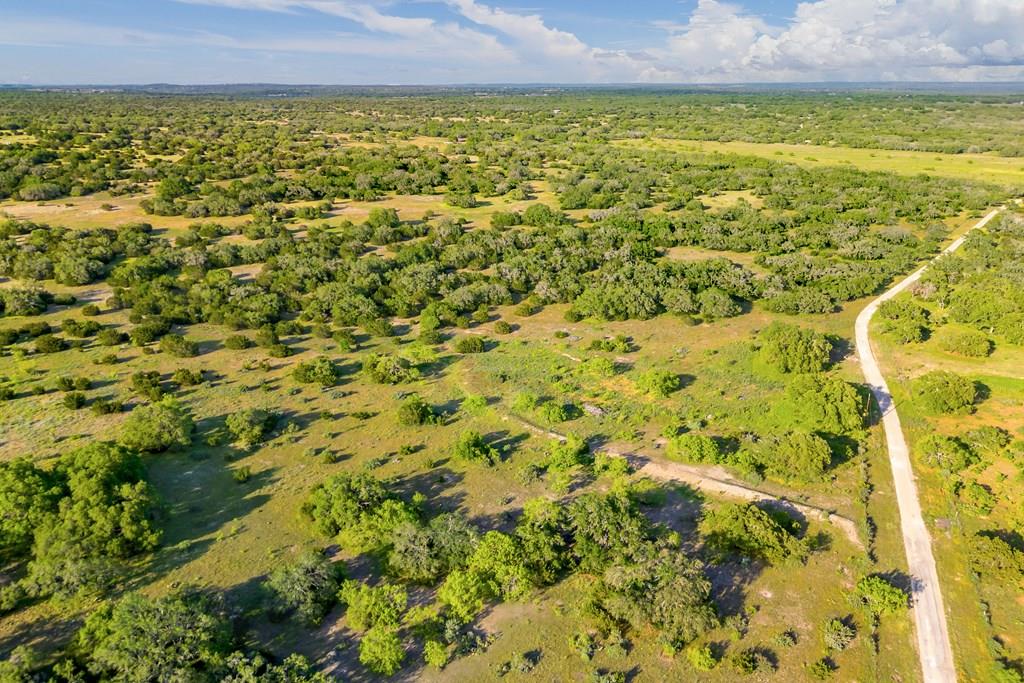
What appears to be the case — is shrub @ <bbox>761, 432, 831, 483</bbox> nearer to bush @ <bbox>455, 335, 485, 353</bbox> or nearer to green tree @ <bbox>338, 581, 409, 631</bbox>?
green tree @ <bbox>338, 581, 409, 631</bbox>

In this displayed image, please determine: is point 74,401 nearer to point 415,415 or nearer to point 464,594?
point 415,415

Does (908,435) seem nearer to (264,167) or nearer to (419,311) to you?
(419,311)

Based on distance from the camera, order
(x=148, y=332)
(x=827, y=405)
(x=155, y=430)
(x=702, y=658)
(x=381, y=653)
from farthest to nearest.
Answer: (x=148, y=332) → (x=827, y=405) → (x=155, y=430) → (x=702, y=658) → (x=381, y=653)

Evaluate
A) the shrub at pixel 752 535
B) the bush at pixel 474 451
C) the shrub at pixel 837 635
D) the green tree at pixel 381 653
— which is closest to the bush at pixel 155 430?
the bush at pixel 474 451

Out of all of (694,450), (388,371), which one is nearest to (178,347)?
(388,371)

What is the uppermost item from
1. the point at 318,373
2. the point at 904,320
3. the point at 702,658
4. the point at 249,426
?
Result: the point at 904,320

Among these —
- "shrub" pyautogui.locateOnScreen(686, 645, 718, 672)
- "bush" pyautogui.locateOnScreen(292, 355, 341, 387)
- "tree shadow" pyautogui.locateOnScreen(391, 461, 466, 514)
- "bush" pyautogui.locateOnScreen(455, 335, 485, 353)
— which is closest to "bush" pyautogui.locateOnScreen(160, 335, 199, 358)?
"bush" pyautogui.locateOnScreen(292, 355, 341, 387)

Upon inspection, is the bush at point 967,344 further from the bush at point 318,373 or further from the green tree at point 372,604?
the bush at point 318,373
